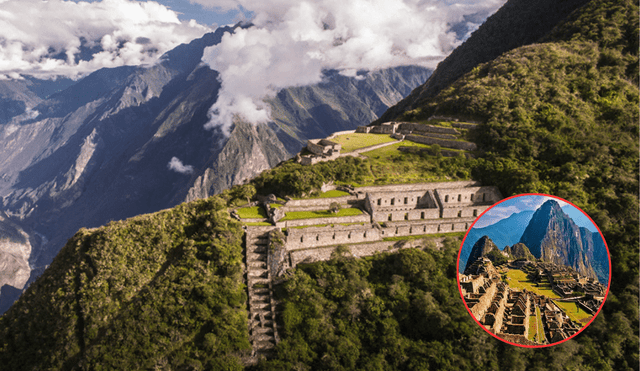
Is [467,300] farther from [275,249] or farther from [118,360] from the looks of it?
[118,360]

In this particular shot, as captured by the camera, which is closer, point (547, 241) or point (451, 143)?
point (547, 241)

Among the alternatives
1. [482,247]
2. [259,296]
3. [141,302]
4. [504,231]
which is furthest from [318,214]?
[504,231]

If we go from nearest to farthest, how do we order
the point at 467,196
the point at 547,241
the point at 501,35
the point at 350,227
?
the point at 547,241
the point at 350,227
the point at 467,196
the point at 501,35

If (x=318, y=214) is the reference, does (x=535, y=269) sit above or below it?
below

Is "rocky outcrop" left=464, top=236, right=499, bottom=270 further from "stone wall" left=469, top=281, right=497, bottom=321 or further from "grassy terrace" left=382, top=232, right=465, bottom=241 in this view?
"grassy terrace" left=382, top=232, right=465, bottom=241

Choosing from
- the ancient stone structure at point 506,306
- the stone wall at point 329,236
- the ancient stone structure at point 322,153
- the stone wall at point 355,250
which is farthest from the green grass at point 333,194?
the ancient stone structure at point 506,306

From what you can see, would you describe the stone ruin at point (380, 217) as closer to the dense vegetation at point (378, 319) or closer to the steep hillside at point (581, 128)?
the dense vegetation at point (378, 319)

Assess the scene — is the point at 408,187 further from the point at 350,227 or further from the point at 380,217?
the point at 350,227
